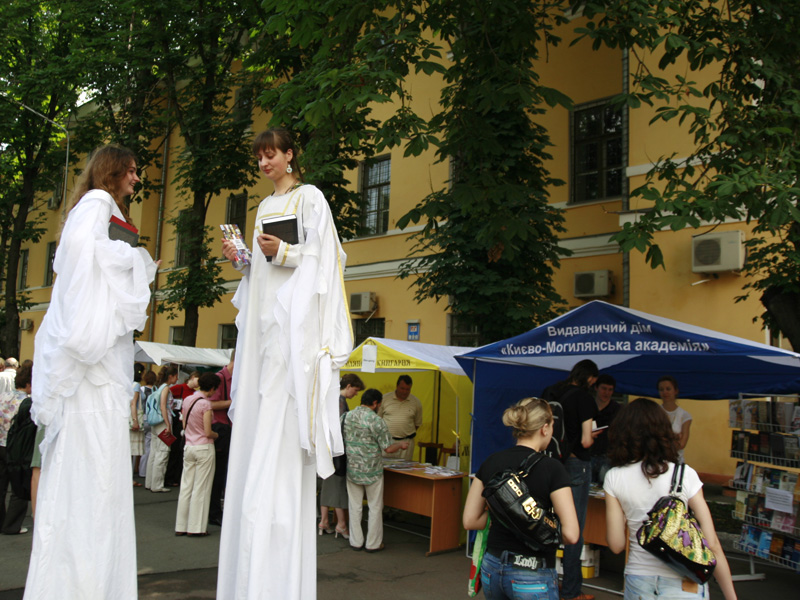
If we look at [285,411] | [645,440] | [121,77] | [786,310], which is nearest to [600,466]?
[786,310]

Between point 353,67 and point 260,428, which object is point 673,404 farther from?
point 260,428

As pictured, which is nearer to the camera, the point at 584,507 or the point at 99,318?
the point at 99,318

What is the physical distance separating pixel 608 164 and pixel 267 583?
12.6 metres

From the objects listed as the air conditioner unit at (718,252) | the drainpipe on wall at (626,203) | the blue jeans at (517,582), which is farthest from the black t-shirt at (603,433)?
the drainpipe on wall at (626,203)

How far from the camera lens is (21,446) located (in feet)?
23.8

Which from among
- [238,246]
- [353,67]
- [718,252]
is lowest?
[238,246]

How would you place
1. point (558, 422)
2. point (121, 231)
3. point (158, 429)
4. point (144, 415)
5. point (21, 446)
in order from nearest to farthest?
point (121, 231), point (558, 422), point (21, 446), point (158, 429), point (144, 415)

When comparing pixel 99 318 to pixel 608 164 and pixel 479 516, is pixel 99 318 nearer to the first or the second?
pixel 479 516

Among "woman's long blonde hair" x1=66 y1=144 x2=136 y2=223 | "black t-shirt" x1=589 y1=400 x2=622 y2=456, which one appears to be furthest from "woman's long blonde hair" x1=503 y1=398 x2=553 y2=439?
"black t-shirt" x1=589 y1=400 x2=622 y2=456

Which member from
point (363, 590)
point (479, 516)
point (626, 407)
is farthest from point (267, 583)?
point (363, 590)

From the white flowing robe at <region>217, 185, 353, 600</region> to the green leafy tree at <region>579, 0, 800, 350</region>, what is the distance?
475 cm

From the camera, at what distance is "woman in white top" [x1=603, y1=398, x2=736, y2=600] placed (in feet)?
11.2

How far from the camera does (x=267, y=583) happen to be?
2.92 metres

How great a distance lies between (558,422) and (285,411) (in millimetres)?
3228
